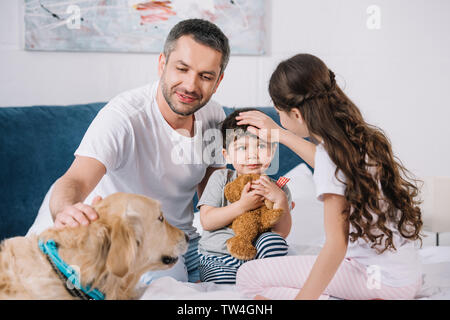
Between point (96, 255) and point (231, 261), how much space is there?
344 millimetres

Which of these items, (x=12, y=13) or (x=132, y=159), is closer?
(x=132, y=159)

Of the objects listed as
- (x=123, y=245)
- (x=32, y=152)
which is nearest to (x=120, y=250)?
(x=123, y=245)

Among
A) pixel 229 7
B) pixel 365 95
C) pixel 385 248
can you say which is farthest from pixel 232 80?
pixel 385 248

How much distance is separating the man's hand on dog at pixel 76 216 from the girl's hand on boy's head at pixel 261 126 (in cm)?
32

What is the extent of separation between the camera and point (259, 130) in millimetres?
754

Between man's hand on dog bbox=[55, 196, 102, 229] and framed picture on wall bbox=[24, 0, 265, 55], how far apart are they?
0.66 meters

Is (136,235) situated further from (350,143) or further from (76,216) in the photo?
(350,143)

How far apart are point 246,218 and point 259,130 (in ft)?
0.58

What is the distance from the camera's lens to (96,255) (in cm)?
57

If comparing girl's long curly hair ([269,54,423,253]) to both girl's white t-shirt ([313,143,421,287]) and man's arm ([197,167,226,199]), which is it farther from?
man's arm ([197,167,226,199])

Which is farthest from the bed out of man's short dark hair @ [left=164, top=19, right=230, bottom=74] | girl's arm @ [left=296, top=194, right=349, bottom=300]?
man's short dark hair @ [left=164, top=19, right=230, bottom=74]

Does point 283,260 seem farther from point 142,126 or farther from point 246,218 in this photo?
point 142,126

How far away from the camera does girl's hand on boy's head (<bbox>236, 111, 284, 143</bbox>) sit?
2.48 ft

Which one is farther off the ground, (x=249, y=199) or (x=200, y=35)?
(x=200, y=35)
